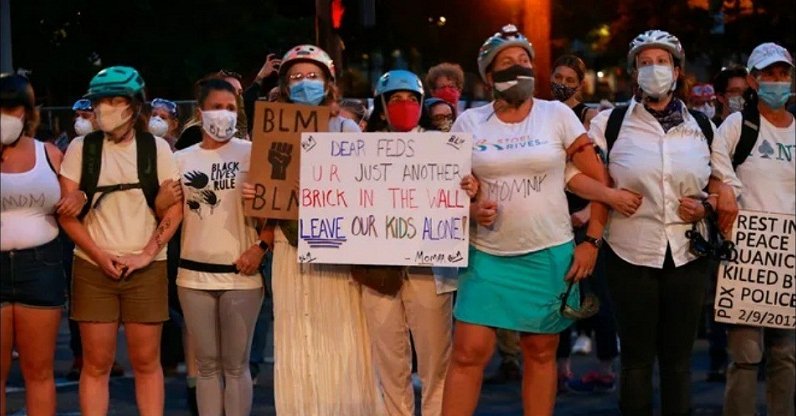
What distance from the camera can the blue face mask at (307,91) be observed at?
7379 millimetres

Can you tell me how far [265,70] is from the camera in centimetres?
823

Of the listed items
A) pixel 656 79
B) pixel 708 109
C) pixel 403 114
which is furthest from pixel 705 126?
pixel 708 109

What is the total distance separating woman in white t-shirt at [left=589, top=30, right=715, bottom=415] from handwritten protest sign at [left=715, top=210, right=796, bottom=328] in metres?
0.20

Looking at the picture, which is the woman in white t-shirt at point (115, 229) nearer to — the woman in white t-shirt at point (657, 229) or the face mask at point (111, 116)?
the face mask at point (111, 116)

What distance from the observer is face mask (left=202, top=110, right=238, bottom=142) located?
7395 millimetres

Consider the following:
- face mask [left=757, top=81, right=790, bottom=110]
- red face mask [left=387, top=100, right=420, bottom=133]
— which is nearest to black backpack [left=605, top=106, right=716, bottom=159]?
face mask [left=757, top=81, right=790, bottom=110]

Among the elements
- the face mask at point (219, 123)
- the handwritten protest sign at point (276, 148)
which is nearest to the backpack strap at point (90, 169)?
the face mask at point (219, 123)

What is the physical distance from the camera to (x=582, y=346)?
11.3 meters

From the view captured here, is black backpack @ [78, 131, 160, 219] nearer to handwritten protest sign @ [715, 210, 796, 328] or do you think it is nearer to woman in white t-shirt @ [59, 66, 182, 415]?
woman in white t-shirt @ [59, 66, 182, 415]

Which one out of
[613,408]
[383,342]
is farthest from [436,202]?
[613,408]

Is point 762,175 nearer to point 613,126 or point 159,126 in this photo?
point 613,126

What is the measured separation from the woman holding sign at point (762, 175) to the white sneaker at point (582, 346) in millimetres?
3901

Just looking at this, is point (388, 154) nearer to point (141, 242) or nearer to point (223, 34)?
point (141, 242)

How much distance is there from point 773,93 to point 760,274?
0.95 m
